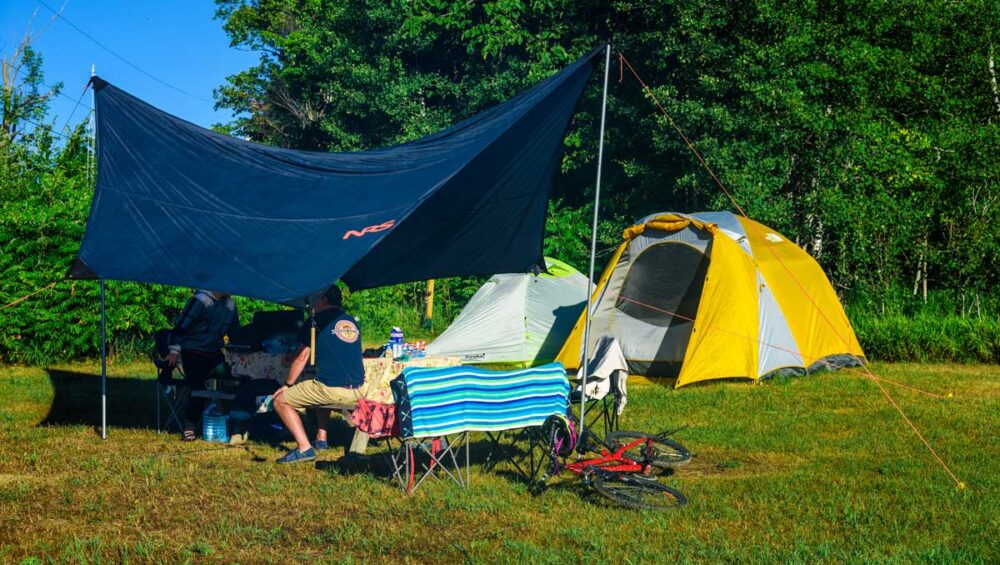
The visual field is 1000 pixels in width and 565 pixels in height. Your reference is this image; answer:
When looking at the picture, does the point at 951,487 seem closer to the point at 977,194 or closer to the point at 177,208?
the point at 177,208

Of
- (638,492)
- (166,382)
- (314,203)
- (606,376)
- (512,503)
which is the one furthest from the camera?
(166,382)

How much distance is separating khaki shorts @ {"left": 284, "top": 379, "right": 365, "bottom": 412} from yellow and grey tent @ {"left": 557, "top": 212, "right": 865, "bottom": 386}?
4.87 m

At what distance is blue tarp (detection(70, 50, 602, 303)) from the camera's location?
24.9 ft

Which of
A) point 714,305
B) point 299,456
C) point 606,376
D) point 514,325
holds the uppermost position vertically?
point 714,305

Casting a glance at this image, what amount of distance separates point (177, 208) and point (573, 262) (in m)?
13.6

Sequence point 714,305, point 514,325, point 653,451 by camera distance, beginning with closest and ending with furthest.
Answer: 1. point 653,451
2. point 714,305
3. point 514,325

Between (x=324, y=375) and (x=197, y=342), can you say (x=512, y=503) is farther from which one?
(x=197, y=342)

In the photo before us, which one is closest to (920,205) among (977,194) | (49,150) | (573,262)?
(977,194)

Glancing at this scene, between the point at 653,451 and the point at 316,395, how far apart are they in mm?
2560

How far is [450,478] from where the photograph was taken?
701cm

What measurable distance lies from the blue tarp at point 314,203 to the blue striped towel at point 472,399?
1.01m

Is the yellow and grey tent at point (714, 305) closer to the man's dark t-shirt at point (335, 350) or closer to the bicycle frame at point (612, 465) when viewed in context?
the bicycle frame at point (612, 465)

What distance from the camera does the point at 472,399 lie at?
6.72 m

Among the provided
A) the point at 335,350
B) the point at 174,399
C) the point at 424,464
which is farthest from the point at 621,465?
the point at 174,399
